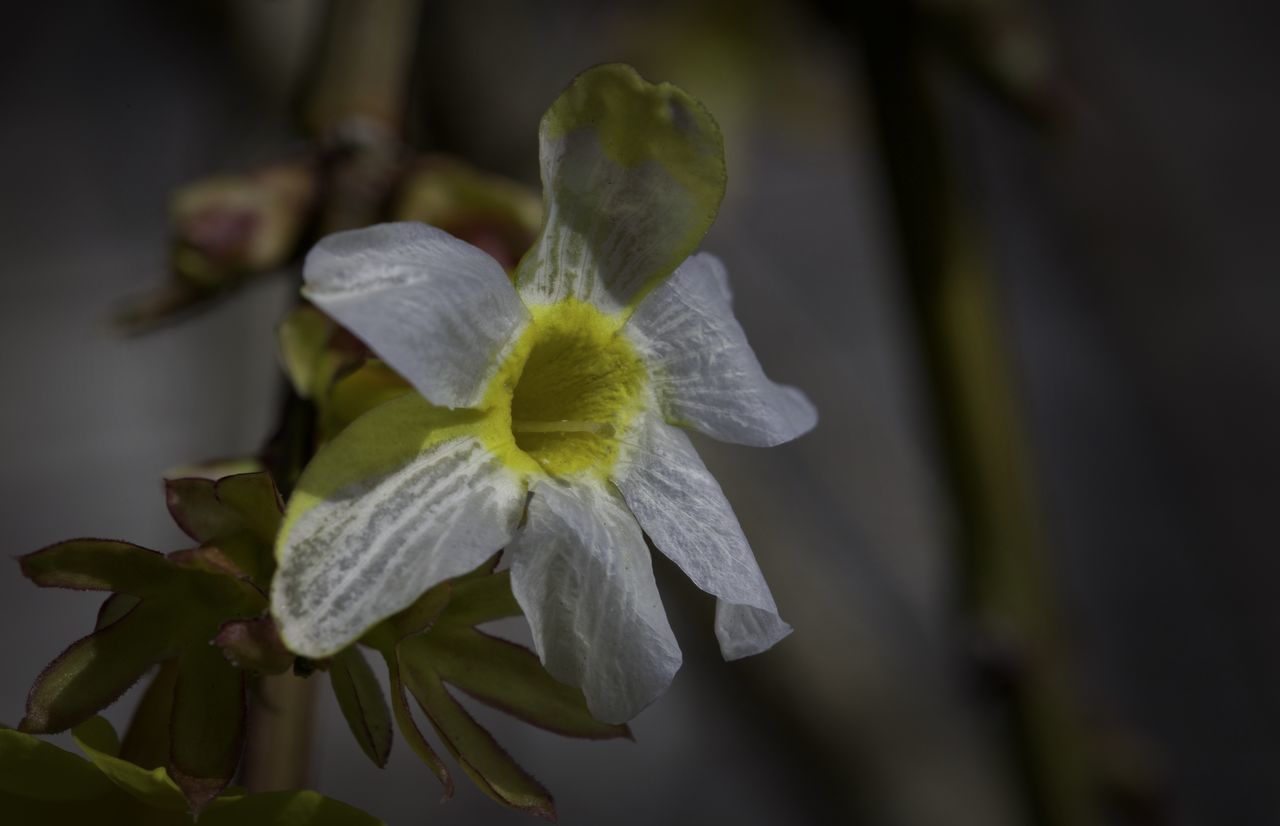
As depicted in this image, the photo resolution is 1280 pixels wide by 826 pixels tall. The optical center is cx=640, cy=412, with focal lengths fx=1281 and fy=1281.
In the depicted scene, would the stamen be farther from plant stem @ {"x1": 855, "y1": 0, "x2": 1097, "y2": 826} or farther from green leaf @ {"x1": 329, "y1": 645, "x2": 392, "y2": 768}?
plant stem @ {"x1": 855, "y1": 0, "x2": 1097, "y2": 826}

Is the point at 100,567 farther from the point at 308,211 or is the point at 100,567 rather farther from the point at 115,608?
the point at 308,211

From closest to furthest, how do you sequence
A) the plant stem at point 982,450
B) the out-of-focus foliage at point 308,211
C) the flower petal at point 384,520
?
the flower petal at point 384,520 < the out-of-focus foliage at point 308,211 < the plant stem at point 982,450

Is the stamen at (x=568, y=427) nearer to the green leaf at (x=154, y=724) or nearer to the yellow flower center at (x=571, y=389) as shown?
the yellow flower center at (x=571, y=389)

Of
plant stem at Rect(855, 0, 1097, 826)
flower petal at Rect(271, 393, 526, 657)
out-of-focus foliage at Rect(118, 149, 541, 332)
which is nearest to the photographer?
flower petal at Rect(271, 393, 526, 657)

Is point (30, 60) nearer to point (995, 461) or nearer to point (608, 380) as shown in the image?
point (995, 461)

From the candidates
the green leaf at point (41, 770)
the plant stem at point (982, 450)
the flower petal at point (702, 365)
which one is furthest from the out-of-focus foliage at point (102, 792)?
the plant stem at point (982, 450)

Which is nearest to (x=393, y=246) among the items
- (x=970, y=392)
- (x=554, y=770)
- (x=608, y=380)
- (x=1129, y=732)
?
(x=608, y=380)

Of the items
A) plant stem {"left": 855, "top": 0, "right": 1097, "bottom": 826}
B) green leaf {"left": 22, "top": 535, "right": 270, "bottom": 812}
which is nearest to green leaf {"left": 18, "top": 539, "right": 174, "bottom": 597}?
green leaf {"left": 22, "top": 535, "right": 270, "bottom": 812}
